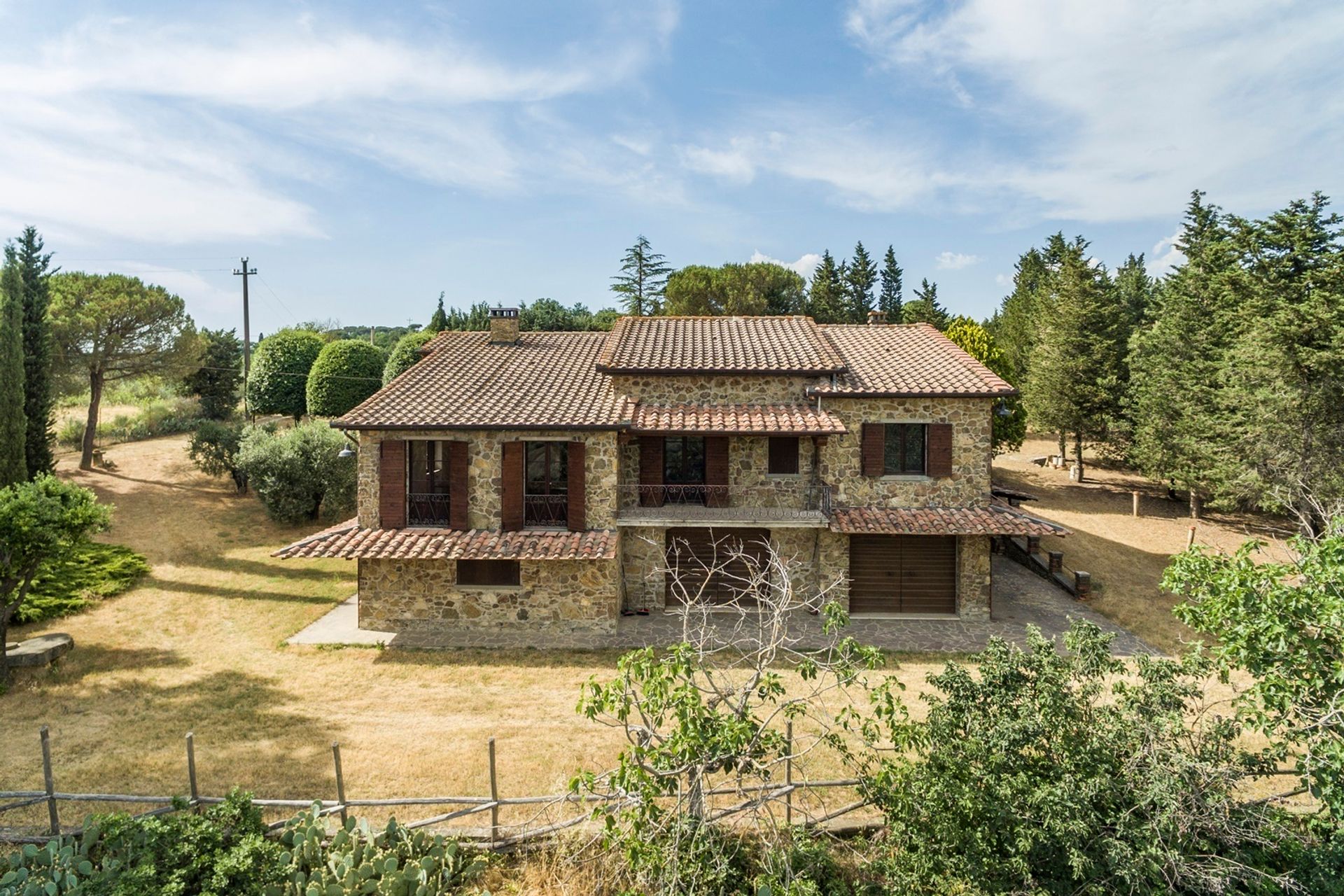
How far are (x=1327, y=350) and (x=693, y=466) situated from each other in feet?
70.0

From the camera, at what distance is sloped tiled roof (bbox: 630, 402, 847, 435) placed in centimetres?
1608

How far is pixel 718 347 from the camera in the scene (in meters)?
19.0

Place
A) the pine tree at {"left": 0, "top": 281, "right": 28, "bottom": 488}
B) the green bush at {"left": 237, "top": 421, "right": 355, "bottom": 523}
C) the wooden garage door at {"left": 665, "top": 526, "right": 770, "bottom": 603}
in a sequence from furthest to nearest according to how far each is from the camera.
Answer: the green bush at {"left": 237, "top": 421, "right": 355, "bottom": 523}, the pine tree at {"left": 0, "top": 281, "right": 28, "bottom": 488}, the wooden garage door at {"left": 665, "top": 526, "right": 770, "bottom": 603}

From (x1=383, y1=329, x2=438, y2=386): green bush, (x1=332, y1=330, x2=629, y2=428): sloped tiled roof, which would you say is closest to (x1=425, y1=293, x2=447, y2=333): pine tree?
(x1=383, y1=329, x2=438, y2=386): green bush

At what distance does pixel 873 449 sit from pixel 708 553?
518cm

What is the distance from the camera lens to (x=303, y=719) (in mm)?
12156

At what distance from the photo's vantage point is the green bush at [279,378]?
32.4 metres

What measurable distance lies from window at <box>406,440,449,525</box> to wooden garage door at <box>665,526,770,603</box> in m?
5.92

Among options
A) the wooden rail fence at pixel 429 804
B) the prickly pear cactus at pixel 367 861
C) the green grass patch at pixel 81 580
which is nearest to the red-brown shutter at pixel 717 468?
the wooden rail fence at pixel 429 804

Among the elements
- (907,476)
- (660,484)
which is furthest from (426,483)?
(907,476)

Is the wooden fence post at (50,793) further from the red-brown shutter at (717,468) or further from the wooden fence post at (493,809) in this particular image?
the red-brown shutter at (717,468)

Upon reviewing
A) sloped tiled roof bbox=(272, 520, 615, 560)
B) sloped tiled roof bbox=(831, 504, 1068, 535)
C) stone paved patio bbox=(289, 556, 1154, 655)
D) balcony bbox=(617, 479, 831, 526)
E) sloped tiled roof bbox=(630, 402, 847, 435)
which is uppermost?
sloped tiled roof bbox=(630, 402, 847, 435)

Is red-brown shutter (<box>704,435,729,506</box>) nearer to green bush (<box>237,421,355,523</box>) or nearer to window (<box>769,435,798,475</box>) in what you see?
window (<box>769,435,798,475</box>)

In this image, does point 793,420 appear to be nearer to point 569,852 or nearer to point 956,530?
point 956,530
